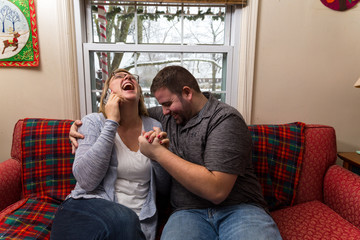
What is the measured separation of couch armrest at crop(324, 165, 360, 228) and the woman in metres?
1.02

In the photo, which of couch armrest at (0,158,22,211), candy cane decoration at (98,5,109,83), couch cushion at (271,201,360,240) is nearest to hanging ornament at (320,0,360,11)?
couch cushion at (271,201,360,240)

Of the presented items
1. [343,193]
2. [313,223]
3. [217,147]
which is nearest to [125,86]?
[217,147]

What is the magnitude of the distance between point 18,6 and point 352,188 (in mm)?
2427

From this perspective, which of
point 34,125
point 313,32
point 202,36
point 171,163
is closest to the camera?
point 171,163

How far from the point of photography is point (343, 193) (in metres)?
1.27

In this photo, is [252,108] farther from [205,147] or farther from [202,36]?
[205,147]

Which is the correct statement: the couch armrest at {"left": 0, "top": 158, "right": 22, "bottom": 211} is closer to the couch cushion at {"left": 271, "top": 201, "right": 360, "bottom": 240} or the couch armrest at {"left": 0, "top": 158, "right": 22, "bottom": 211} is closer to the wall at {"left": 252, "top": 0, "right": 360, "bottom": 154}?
the couch cushion at {"left": 271, "top": 201, "right": 360, "bottom": 240}

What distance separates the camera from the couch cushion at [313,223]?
3.64 feet

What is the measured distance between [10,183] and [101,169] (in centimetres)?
70

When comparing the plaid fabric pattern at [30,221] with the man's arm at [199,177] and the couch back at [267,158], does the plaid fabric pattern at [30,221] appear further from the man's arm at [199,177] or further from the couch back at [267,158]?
the man's arm at [199,177]

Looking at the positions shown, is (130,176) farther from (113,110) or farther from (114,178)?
(113,110)

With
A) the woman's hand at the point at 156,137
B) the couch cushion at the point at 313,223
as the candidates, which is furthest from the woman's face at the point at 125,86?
the couch cushion at the point at 313,223

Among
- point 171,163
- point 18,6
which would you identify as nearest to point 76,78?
point 18,6

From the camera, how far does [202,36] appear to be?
1806 millimetres
